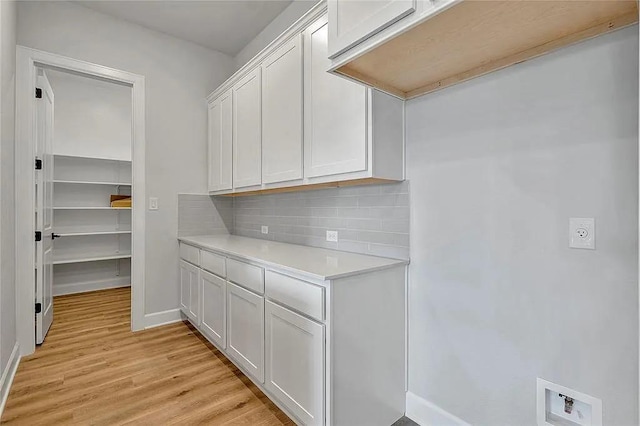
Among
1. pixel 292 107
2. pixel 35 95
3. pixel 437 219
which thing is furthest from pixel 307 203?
pixel 35 95

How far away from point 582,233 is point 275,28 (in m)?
2.93

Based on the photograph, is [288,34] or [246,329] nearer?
[246,329]

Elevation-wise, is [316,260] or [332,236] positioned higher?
[332,236]

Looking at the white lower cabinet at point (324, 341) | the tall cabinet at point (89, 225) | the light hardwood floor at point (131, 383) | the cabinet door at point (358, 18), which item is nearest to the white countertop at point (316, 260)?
the white lower cabinet at point (324, 341)

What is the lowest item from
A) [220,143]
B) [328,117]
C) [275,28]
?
[328,117]

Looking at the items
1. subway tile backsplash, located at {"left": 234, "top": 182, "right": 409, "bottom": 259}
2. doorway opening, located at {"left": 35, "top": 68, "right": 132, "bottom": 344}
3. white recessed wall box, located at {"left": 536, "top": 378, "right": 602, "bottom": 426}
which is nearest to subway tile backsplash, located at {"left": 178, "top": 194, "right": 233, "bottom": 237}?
subway tile backsplash, located at {"left": 234, "top": 182, "right": 409, "bottom": 259}

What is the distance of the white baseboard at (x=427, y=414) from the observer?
5.31ft

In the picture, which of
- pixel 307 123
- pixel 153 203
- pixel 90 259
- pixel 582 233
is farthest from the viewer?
pixel 90 259

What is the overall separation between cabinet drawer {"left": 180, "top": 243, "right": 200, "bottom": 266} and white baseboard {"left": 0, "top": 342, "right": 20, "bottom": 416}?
1.34 m

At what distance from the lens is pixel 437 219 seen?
5.49 ft

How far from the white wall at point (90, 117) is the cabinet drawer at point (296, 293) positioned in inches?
149

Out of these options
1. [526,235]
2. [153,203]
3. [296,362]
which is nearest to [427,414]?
[296,362]

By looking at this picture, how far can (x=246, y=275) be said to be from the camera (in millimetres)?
2068

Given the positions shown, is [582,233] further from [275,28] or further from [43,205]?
[43,205]
